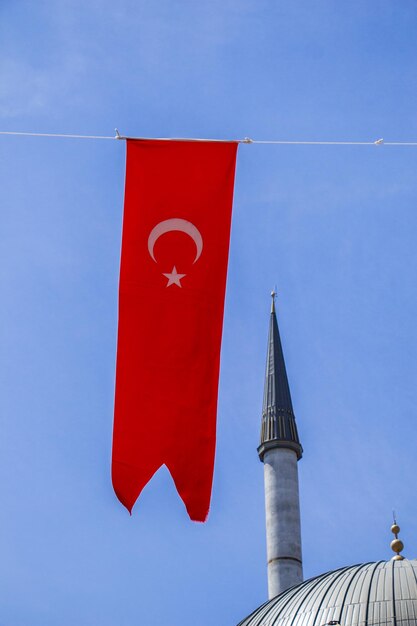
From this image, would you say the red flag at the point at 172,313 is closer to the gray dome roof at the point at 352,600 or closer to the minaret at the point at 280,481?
the gray dome roof at the point at 352,600

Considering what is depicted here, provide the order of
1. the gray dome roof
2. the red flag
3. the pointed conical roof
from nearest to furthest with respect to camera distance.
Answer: the red flag → the gray dome roof → the pointed conical roof

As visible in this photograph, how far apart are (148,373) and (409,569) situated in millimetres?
15872

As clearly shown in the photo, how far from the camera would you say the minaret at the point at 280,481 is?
150 ft

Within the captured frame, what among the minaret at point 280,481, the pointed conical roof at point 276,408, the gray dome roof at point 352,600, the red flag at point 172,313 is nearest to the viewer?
the red flag at point 172,313

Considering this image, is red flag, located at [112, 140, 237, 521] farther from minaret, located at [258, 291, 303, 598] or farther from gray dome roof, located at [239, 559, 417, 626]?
minaret, located at [258, 291, 303, 598]

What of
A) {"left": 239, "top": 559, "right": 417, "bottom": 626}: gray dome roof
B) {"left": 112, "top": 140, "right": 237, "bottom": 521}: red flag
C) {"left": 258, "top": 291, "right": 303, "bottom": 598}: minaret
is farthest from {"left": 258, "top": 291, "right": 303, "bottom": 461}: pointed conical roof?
{"left": 112, "top": 140, "right": 237, "bottom": 521}: red flag

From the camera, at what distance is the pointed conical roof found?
4931cm

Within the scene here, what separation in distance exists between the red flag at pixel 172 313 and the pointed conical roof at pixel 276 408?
34.7 meters

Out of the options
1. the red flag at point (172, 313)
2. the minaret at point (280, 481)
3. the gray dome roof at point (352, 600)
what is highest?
the minaret at point (280, 481)

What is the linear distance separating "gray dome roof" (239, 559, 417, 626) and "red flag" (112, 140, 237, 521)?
12.5 m

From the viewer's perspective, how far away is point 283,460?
159 feet

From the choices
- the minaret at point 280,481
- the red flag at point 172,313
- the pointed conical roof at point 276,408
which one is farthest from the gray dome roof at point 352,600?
the pointed conical roof at point 276,408

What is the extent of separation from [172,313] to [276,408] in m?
36.7

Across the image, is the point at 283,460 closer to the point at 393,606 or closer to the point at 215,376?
the point at 393,606
